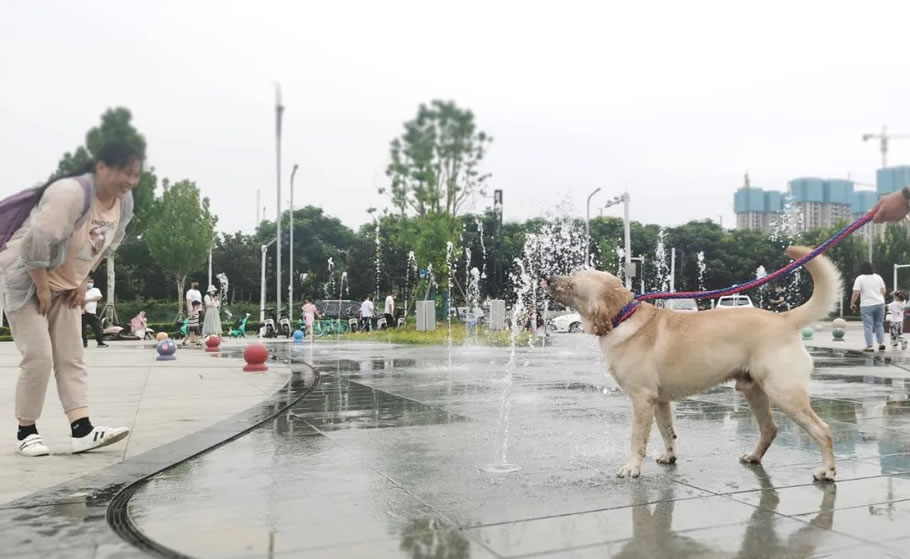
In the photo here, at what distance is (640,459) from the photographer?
4.41 meters

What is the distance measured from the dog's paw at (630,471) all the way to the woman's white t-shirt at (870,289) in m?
12.1

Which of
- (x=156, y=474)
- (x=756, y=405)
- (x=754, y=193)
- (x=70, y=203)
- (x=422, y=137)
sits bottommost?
(x=156, y=474)

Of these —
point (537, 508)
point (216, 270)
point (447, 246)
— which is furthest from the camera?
point (216, 270)

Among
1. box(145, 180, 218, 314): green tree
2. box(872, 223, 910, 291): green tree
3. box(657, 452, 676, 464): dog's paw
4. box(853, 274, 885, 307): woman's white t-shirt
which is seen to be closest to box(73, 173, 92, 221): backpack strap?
box(657, 452, 676, 464): dog's paw

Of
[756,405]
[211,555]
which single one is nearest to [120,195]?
[211,555]

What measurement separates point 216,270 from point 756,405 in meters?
59.2

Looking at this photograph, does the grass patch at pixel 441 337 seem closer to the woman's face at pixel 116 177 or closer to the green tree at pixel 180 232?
the woman's face at pixel 116 177

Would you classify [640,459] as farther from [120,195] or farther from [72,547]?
[120,195]

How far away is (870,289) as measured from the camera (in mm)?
14203

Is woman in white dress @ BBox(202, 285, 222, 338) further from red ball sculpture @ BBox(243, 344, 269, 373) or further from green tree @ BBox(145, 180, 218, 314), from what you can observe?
green tree @ BBox(145, 180, 218, 314)

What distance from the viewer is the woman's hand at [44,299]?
4879 millimetres

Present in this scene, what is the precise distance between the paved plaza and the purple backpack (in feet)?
5.18

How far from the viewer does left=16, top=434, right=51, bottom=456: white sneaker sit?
5062 millimetres

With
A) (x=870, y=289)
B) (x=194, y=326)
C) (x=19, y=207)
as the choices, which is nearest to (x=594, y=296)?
(x=19, y=207)
